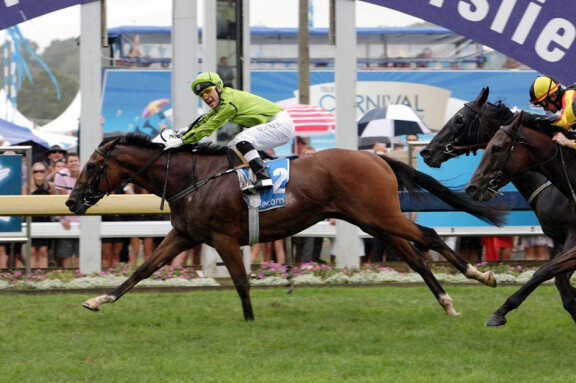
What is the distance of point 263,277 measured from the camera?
1177 centimetres

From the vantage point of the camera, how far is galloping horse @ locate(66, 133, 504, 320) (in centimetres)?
888

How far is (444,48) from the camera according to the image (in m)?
29.3

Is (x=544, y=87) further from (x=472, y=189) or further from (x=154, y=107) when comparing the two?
(x=154, y=107)

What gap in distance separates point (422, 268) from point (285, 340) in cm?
173

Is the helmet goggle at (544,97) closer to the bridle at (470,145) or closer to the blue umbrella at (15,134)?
the bridle at (470,145)

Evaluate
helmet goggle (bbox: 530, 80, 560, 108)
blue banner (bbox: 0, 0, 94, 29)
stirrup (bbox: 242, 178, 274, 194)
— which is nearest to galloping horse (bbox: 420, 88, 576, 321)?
helmet goggle (bbox: 530, 80, 560, 108)

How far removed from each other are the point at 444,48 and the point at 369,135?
962cm

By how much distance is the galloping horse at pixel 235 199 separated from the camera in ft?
29.1

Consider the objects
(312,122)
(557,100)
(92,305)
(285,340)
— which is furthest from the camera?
(312,122)

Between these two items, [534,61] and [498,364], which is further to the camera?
[534,61]

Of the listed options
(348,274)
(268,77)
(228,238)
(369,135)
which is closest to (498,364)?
(228,238)

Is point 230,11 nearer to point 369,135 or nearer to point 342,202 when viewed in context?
point 342,202

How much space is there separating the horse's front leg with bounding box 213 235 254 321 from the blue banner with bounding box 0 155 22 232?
405 centimetres

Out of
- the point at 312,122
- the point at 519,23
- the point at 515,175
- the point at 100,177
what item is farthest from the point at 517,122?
the point at 312,122
